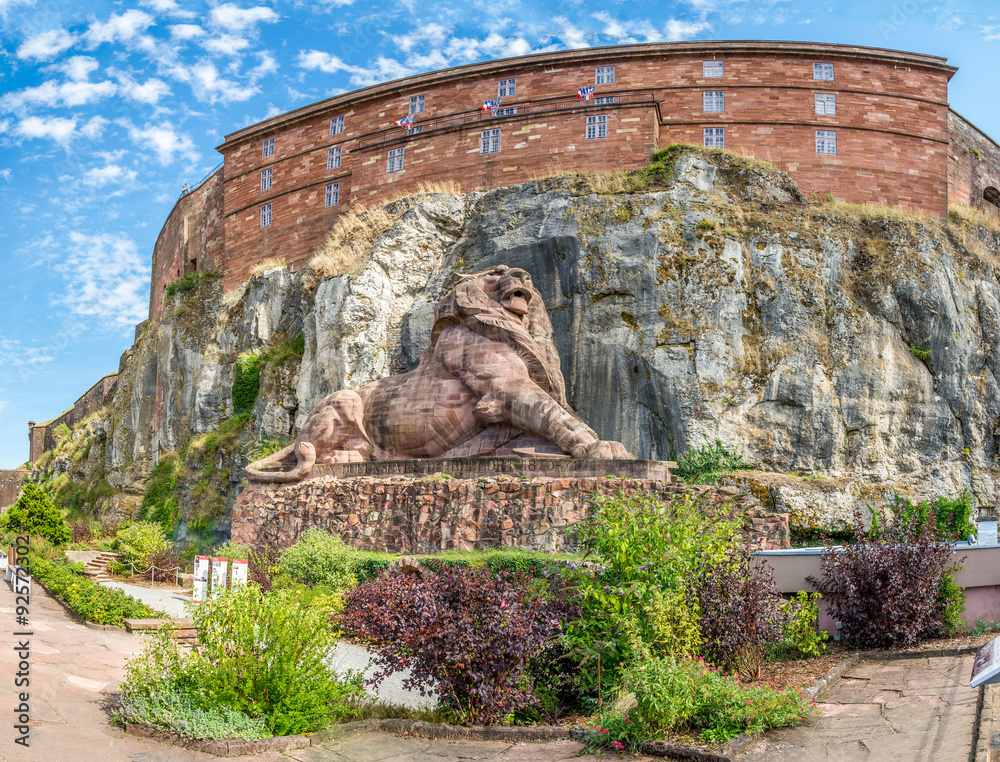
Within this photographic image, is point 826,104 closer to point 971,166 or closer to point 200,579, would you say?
point 971,166

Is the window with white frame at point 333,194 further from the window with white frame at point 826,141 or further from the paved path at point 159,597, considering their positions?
the paved path at point 159,597

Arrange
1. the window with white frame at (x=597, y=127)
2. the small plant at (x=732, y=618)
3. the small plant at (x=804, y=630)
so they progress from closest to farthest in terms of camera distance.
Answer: the small plant at (x=732, y=618), the small plant at (x=804, y=630), the window with white frame at (x=597, y=127)

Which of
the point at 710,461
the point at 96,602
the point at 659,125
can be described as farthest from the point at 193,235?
the point at 96,602

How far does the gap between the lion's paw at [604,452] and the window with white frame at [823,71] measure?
2082 cm

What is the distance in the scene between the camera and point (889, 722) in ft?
20.7

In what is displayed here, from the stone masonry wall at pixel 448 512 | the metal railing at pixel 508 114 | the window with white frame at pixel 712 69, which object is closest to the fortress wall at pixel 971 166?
the window with white frame at pixel 712 69

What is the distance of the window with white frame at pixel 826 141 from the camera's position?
27.0 m

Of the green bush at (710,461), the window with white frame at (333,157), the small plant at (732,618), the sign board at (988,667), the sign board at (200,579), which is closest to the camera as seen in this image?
the sign board at (988,667)

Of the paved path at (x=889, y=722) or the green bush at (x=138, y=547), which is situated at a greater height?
the green bush at (x=138, y=547)

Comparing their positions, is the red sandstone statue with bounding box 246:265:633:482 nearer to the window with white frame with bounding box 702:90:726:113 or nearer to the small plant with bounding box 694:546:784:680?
the small plant with bounding box 694:546:784:680

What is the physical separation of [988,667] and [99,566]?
16.5 meters

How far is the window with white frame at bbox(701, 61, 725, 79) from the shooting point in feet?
92.4

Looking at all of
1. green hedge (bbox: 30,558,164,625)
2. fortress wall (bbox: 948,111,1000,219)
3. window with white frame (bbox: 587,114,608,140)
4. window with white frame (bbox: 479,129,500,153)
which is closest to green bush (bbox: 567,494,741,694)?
green hedge (bbox: 30,558,164,625)

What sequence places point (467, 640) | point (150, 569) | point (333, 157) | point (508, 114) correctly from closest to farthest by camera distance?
point (467, 640), point (150, 569), point (508, 114), point (333, 157)
